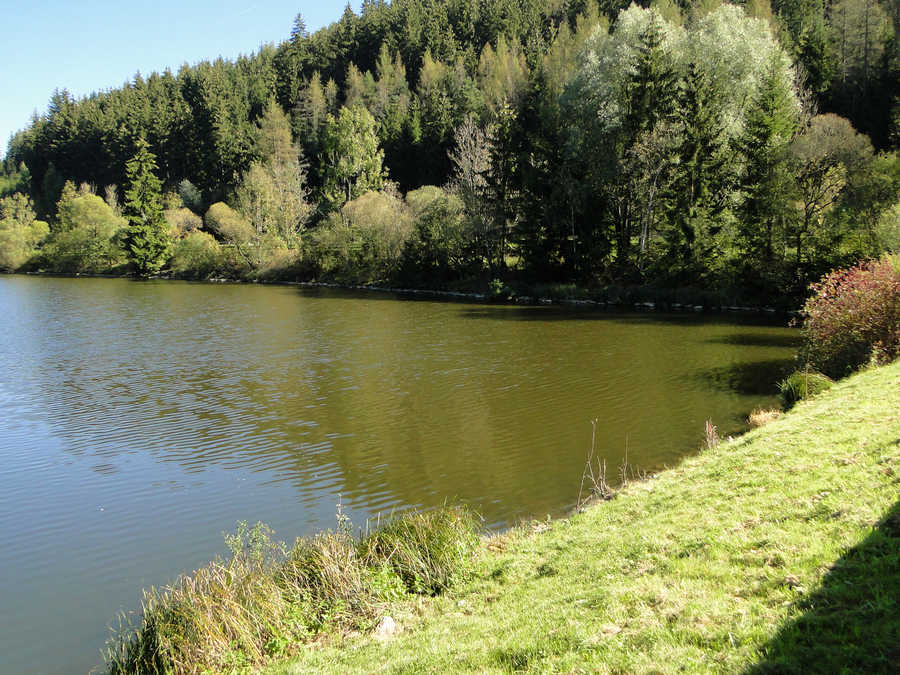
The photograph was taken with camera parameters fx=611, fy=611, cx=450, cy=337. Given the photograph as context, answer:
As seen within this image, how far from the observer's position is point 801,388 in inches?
528

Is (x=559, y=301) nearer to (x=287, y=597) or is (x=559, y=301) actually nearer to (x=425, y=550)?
(x=425, y=550)

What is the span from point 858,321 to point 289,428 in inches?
567

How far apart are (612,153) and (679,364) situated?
72.1 ft

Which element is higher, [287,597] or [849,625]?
[849,625]

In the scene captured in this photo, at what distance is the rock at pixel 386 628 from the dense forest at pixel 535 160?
1096 inches

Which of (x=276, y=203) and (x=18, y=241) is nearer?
(x=276, y=203)

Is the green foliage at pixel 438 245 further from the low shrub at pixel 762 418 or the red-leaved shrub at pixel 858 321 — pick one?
the low shrub at pixel 762 418

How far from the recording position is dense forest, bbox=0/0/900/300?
3416 centimetres

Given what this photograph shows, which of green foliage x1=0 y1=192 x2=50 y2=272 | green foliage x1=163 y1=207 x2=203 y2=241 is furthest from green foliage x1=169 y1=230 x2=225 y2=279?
green foliage x1=0 y1=192 x2=50 y2=272

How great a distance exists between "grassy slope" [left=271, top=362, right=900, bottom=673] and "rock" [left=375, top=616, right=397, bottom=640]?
0.09 m

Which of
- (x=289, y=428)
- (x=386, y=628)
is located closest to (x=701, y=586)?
(x=386, y=628)

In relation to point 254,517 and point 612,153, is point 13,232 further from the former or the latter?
point 254,517

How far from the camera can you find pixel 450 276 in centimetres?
5084

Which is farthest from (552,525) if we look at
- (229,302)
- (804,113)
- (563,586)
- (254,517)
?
(804,113)
